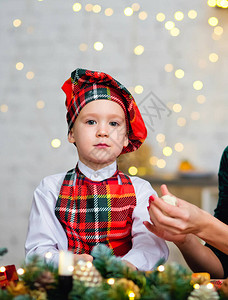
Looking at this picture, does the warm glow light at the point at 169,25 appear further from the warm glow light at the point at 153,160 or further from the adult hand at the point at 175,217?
the adult hand at the point at 175,217

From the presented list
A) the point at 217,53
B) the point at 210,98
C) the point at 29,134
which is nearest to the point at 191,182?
the point at 210,98

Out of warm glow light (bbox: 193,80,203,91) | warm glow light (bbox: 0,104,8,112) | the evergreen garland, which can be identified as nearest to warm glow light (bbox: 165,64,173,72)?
warm glow light (bbox: 193,80,203,91)

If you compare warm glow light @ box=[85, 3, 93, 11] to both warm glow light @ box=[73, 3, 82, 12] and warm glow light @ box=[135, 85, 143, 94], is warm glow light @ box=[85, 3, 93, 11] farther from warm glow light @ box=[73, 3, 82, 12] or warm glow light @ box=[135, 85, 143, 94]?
warm glow light @ box=[135, 85, 143, 94]

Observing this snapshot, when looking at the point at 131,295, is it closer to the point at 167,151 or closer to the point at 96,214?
the point at 96,214

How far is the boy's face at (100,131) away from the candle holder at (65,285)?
493 mm

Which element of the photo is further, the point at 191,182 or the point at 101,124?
the point at 191,182

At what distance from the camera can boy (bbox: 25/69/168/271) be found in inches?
40.6

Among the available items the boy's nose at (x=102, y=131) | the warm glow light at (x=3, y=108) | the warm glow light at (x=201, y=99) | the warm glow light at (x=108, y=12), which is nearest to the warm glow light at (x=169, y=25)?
the warm glow light at (x=108, y=12)

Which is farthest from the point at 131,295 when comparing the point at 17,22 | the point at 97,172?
the point at 17,22

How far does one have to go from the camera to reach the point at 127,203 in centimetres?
107

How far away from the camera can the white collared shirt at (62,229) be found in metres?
0.98

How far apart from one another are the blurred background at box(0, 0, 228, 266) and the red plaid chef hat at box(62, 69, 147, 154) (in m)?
1.72

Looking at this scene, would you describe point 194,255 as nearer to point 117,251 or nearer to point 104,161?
point 117,251

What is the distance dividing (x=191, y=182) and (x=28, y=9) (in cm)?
176
